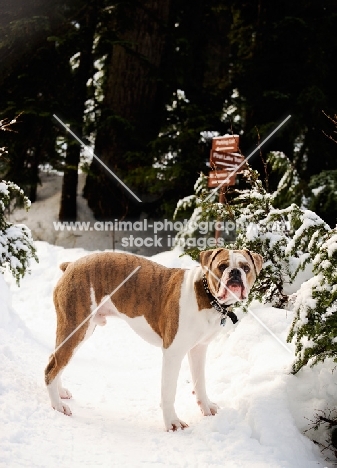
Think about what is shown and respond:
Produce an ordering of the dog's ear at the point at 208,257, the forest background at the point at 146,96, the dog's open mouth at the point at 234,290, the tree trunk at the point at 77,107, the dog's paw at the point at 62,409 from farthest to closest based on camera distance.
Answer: the tree trunk at the point at 77,107 < the forest background at the point at 146,96 < the dog's paw at the point at 62,409 < the dog's ear at the point at 208,257 < the dog's open mouth at the point at 234,290

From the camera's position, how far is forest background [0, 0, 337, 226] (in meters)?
9.23

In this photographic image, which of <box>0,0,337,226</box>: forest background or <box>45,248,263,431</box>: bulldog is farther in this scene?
<box>0,0,337,226</box>: forest background

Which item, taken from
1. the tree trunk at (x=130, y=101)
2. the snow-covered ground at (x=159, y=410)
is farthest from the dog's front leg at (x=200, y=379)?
the tree trunk at (x=130, y=101)

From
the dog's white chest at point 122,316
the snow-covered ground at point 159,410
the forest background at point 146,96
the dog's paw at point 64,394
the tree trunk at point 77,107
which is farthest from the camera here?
the tree trunk at point 77,107

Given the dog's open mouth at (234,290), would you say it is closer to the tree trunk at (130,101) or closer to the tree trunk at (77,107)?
the tree trunk at (77,107)

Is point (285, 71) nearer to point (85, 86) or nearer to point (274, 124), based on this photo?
point (274, 124)

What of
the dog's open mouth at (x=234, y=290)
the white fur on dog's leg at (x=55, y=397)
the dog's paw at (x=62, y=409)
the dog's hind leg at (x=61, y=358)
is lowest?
the dog's paw at (x=62, y=409)

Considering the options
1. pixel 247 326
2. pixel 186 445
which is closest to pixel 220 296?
pixel 186 445

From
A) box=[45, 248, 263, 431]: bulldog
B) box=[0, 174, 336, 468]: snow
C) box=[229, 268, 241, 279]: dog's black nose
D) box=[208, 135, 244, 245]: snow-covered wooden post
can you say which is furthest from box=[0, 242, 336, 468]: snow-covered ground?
box=[208, 135, 244, 245]: snow-covered wooden post

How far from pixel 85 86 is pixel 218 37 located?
5.72 m

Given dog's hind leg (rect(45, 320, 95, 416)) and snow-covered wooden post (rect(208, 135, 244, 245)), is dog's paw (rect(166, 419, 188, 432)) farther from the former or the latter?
snow-covered wooden post (rect(208, 135, 244, 245))

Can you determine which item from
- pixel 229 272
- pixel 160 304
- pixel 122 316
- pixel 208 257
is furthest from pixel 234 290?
pixel 122 316

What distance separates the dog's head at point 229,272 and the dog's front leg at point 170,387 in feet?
1.65

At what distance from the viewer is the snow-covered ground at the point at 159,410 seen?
105 inches
